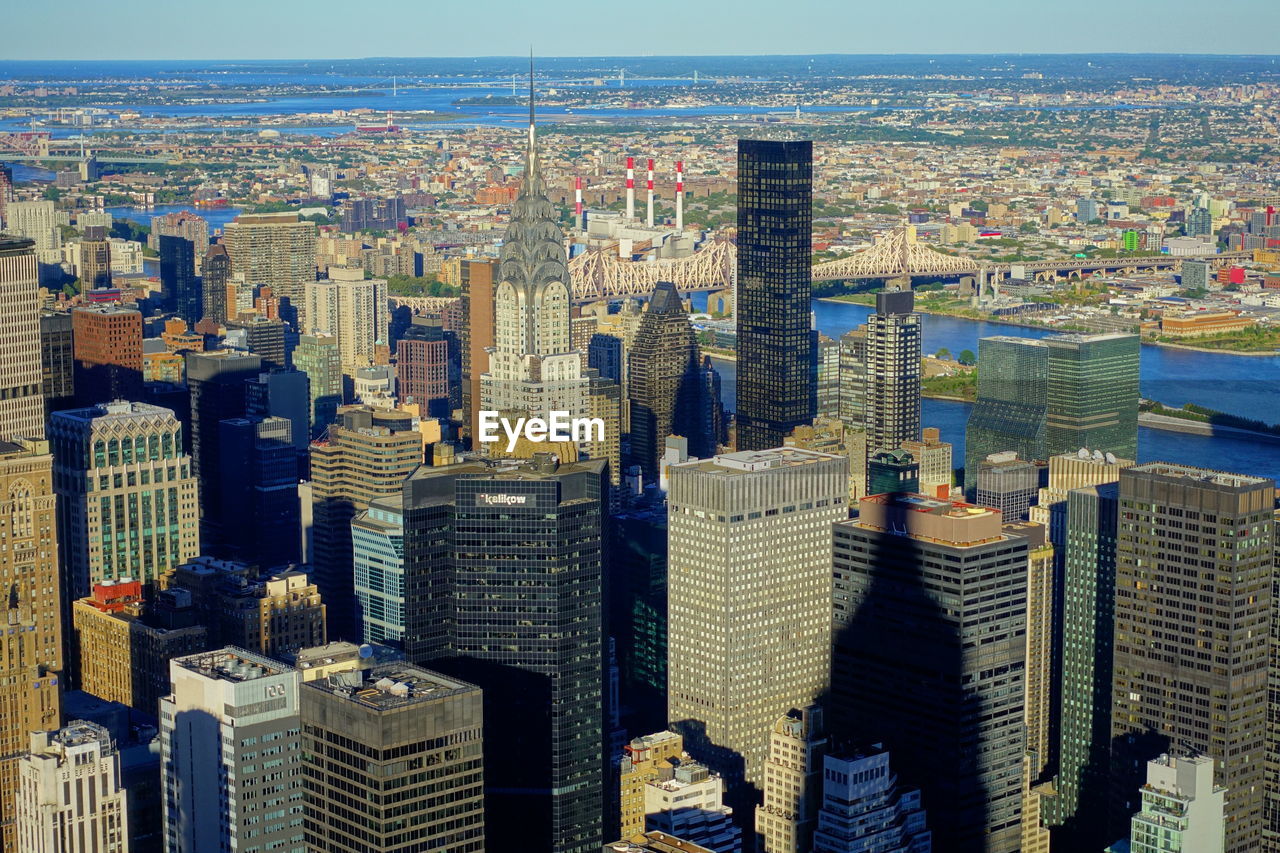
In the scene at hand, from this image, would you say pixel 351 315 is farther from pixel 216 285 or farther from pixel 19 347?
pixel 19 347

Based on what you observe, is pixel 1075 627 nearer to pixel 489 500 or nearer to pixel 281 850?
pixel 489 500

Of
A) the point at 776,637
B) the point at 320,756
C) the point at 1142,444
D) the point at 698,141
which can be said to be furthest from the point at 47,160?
the point at 320,756

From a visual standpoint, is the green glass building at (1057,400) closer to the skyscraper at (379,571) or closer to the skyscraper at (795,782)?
the skyscraper at (379,571)

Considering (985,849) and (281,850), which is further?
(985,849)

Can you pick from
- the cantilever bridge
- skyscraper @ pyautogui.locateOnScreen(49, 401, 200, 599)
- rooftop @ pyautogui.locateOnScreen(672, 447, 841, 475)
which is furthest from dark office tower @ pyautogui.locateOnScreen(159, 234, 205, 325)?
rooftop @ pyautogui.locateOnScreen(672, 447, 841, 475)

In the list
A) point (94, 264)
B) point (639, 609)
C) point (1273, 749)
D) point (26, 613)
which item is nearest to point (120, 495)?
point (26, 613)

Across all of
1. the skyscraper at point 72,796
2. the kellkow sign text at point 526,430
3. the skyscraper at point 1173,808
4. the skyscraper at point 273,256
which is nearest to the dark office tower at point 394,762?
the skyscraper at point 72,796

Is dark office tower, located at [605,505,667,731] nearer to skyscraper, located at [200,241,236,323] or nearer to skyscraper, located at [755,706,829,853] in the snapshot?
skyscraper, located at [755,706,829,853]
